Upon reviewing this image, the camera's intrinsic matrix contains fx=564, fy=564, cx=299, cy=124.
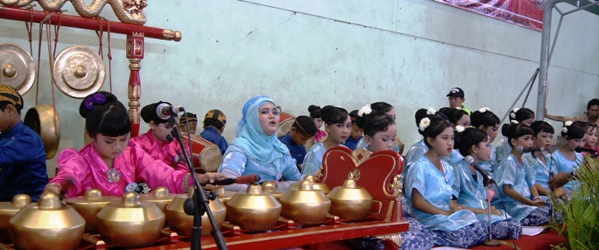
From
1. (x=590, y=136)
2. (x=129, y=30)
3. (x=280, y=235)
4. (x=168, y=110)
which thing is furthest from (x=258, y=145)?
(x=590, y=136)

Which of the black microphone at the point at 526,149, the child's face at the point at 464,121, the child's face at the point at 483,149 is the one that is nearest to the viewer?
the child's face at the point at 483,149

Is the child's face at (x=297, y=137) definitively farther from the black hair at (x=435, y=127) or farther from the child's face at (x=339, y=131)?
the black hair at (x=435, y=127)

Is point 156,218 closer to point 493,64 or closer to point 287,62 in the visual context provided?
point 287,62

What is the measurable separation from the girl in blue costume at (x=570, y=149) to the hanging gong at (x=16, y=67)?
4137 millimetres

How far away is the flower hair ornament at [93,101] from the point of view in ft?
8.38

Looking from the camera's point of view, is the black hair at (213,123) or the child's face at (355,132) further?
the child's face at (355,132)

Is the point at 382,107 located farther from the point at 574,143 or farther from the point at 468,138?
the point at 574,143

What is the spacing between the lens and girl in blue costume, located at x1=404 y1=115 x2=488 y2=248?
3.19 meters

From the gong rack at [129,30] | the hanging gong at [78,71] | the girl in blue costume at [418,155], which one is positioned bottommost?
the girl in blue costume at [418,155]

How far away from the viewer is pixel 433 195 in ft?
10.7

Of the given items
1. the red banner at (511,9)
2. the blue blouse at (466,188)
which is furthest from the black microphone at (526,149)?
the red banner at (511,9)

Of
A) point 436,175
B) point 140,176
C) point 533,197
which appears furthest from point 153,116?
point 533,197

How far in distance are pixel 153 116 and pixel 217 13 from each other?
1.69m

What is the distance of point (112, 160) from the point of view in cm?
247
